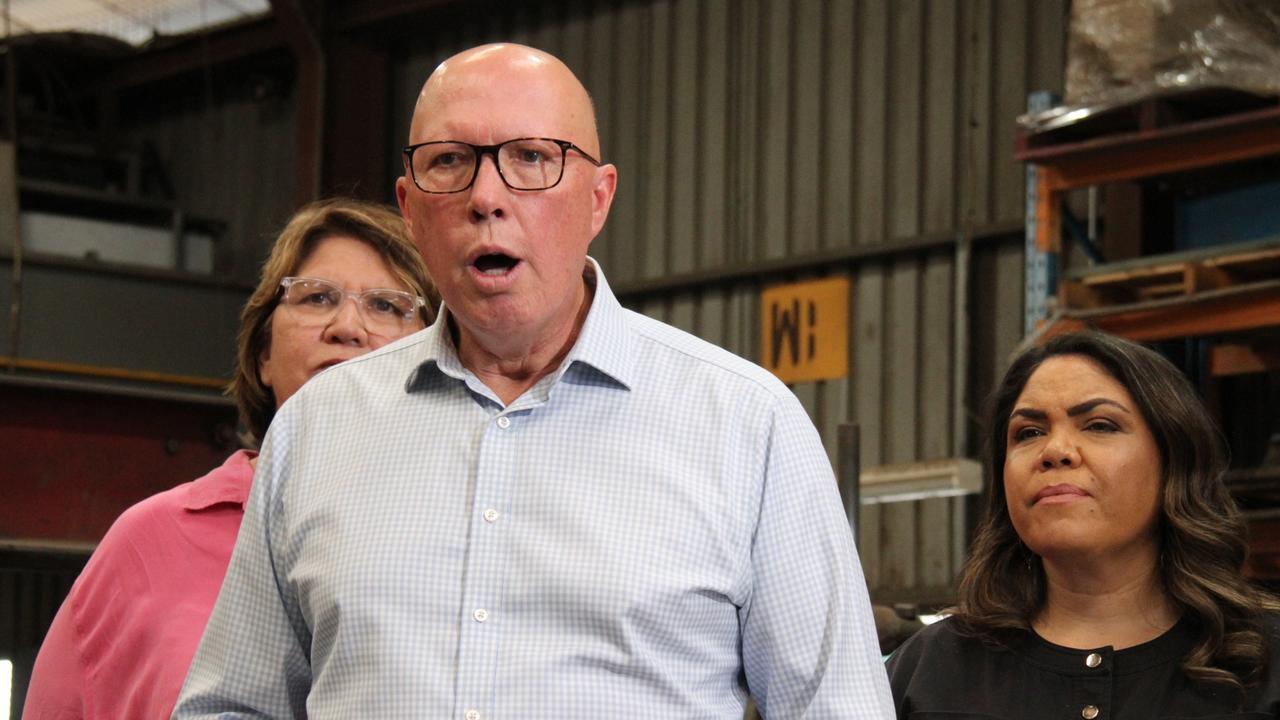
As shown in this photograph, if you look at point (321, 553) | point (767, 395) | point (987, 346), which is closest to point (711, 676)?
point (767, 395)

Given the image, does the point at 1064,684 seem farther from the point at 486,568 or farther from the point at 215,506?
the point at 215,506

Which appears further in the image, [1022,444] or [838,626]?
[1022,444]

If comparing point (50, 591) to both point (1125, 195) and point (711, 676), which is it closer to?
point (1125, 195)

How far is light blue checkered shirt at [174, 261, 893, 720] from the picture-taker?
2109mm

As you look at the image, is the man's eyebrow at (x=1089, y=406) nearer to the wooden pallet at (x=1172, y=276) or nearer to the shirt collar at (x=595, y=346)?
the shirt collar at (x=595, y=346)

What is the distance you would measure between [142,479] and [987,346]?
5427 mm

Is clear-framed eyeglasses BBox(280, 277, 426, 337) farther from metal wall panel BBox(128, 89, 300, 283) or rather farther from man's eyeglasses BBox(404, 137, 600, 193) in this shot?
metal wall panel BBox(128, 89, 300, 283)

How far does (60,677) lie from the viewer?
3172 millimetres

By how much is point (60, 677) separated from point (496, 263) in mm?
1531

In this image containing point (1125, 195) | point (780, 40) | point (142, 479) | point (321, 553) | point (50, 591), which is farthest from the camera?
point (50, 591)

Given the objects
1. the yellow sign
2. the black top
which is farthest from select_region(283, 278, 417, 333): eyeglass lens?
the yellow sign

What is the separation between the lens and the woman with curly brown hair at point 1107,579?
3.24 metres

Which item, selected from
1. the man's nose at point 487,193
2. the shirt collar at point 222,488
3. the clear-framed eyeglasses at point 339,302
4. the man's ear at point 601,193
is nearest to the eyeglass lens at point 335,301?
the clear-framed eyeglasses at point 339,302

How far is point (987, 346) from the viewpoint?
32.9ft
